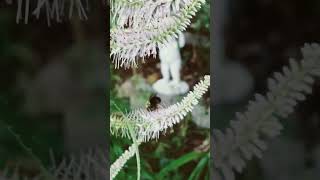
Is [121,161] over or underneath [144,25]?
underneath

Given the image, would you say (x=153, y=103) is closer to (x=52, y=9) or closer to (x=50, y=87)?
(x=50, y=87)

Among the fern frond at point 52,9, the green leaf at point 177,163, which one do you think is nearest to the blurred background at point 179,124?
the green leaf at point 177,163

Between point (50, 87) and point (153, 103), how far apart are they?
0.40m

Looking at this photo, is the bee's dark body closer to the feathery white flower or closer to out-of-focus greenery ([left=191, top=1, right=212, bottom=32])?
the feathery white flower

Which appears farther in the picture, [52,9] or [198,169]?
[198,169]

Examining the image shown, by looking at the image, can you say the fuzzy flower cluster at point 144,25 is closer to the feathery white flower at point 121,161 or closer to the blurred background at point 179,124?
the blurred background at point 179,124

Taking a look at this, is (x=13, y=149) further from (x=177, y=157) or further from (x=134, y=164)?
(x=177, y=157)

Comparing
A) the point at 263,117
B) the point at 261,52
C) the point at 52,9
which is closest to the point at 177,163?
the point at 263,117

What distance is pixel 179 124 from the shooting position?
245 centimetres

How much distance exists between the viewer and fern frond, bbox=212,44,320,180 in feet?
8.18

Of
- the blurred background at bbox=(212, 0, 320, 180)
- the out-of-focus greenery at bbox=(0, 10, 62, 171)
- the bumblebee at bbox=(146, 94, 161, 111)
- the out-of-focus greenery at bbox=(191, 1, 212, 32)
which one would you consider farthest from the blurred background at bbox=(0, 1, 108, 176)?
the blurred background at bbox=(212, 0, 320, 180)

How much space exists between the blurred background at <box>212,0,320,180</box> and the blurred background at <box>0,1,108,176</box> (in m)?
0.46

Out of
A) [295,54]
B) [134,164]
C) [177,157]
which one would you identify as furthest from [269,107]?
[134,164]

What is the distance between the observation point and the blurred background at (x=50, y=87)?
92.4 inches
